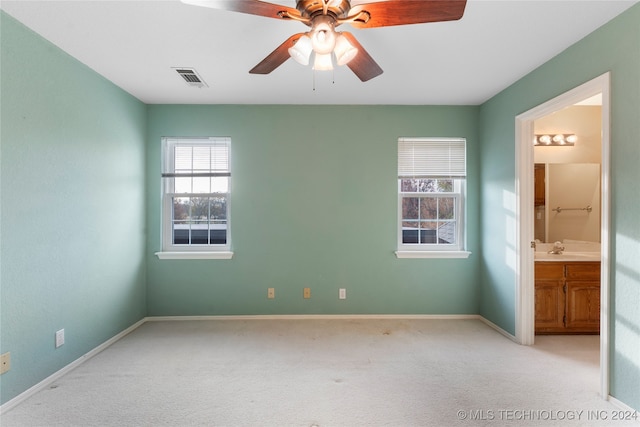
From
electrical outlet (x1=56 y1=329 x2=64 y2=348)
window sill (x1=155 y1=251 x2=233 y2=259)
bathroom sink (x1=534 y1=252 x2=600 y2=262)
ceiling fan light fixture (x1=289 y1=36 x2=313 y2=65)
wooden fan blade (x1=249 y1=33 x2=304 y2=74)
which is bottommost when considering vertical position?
electrical outlet (x1=56 y1=329 x2=64 y2=348)

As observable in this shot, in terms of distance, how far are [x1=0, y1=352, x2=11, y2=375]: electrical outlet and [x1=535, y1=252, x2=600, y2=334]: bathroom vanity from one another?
14.2ft

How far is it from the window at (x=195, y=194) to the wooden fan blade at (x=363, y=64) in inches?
82.2

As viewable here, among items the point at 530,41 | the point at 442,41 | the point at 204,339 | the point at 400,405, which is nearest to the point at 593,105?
the point at 530,41

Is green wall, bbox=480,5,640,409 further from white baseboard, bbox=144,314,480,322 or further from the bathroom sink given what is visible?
white baseboard, bbox=144,314,480,322

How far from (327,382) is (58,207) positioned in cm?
246

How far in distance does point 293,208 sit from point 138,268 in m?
1.87

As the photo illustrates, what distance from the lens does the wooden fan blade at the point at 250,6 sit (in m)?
1.33

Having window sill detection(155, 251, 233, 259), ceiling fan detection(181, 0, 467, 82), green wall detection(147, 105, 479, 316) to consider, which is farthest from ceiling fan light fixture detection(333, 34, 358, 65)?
window sill detection(155, 251, 233, 259)

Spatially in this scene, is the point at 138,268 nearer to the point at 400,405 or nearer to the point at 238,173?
the point at 238,173

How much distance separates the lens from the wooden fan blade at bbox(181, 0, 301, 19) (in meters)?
1.33

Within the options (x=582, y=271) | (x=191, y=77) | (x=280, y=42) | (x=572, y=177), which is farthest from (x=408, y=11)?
(x=572, y=177)

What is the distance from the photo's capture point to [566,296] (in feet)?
9.78

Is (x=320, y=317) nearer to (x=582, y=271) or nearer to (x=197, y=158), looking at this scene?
(x=197, y=158)

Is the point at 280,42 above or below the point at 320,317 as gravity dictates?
above
